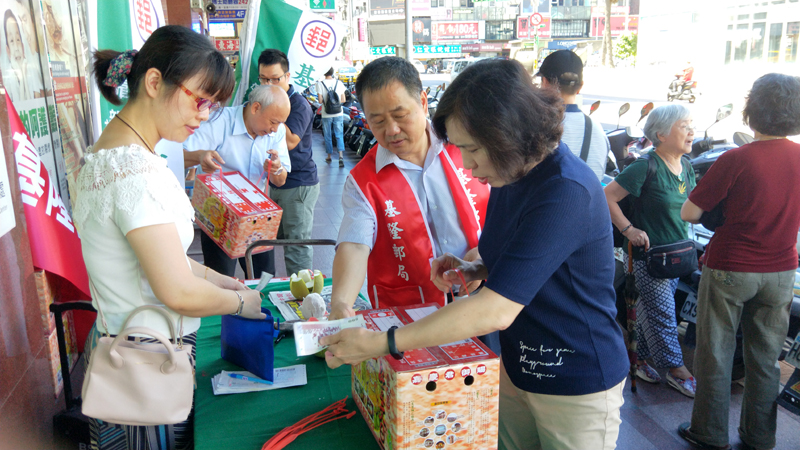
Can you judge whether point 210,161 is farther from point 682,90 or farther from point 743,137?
point 682,90

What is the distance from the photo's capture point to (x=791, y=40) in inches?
769

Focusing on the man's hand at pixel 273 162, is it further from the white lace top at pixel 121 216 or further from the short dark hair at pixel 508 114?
the short dark hair at pixel 508 114

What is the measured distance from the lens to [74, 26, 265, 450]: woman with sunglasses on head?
125 cm

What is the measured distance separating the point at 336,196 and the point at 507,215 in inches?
246

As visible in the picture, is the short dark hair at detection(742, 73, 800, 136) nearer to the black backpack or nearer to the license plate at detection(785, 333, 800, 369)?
the license plate at detection(785, 333, 800, 369)

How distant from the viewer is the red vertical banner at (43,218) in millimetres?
1799

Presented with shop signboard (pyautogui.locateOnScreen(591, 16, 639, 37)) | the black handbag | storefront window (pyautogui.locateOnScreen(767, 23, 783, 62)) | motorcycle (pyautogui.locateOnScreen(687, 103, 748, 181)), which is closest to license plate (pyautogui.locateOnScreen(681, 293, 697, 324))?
the black handbag

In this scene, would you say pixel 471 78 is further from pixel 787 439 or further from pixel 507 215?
pixel 787 439

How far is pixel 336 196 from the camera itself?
24.4ft

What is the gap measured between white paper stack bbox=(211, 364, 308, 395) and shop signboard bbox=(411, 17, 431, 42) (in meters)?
62.8

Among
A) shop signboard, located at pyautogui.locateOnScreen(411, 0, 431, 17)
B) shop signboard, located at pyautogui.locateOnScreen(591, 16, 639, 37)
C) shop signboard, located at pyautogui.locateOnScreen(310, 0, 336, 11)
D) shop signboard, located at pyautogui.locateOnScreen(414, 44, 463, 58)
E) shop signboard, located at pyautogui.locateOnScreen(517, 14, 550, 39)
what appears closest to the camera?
shop signboard, located at pyautogui.locateOnScreen(310, 0, 336, 11)

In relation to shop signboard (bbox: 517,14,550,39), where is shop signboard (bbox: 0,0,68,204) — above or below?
below

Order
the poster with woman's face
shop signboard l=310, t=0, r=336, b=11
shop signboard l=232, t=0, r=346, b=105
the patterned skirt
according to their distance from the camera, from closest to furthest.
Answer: the patterned skirt → the poster with woman's face → shop signboard l=232, t=0, r=346, b=105 → shop signboard l=310, t=0, r=336, b=11

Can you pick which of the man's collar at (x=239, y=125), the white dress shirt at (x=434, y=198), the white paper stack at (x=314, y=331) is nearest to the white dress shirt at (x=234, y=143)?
the man's collar at (x=239, y=125)
